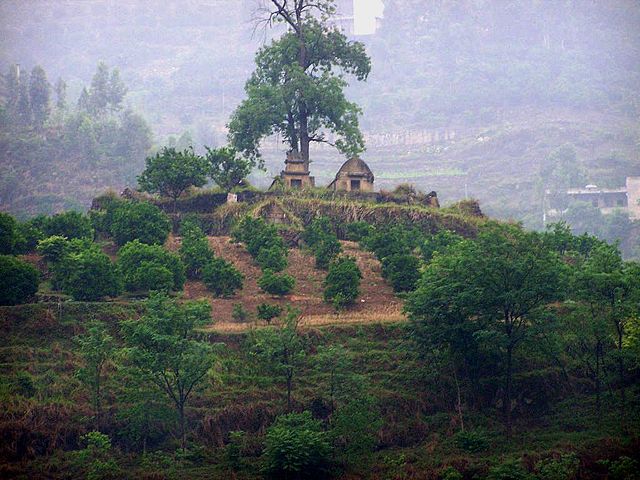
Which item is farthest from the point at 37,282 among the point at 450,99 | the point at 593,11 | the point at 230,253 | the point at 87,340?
the point at 593,11

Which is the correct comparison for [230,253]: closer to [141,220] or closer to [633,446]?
[141,220]

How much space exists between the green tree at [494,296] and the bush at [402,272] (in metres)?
4.73

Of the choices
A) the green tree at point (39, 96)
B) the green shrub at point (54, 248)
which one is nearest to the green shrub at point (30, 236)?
the green shrub at point (54, 248)

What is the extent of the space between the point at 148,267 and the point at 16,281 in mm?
4309

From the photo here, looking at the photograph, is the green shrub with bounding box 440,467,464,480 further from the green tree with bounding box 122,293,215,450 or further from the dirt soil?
the dirt soil

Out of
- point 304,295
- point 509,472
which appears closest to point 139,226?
point 304,295

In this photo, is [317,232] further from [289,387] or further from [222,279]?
[289,387]

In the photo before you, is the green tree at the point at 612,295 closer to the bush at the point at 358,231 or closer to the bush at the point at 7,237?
the bush at the point at 358,231

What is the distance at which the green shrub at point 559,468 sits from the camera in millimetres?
28500

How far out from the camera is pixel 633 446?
30.3m

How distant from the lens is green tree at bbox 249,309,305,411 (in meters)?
33.3

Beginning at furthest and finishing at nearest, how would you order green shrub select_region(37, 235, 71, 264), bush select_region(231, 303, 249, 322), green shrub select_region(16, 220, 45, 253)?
green shrub select_region(16, 220, 45, 253)
green shrub select_region(37, 235, 71, 264)
bush select_region(231, 303, 249, 322)

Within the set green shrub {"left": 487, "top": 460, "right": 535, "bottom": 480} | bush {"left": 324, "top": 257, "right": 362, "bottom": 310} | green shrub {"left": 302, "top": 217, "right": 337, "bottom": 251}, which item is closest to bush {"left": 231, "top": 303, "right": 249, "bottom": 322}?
bush {"left": 324, "top": 257, "right": 362, "bottom": 310}

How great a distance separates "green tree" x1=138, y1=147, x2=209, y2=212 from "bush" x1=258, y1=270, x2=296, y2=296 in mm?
→ 9824
